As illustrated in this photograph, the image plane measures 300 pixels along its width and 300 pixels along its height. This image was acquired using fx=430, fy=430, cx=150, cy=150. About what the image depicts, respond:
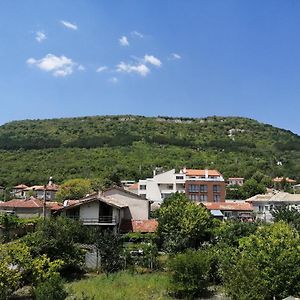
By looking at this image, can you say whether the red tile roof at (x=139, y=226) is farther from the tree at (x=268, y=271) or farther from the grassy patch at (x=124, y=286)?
the tree at (x=268, y=271)

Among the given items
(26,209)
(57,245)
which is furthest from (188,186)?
(57,245)

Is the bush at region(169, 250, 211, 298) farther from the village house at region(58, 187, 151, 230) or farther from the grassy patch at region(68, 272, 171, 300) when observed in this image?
the village house at region(58, 187, 151, 230)

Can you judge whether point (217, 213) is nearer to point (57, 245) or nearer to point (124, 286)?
point (57, 245)

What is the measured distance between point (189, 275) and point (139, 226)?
15.6 m

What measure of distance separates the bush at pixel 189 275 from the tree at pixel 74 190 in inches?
2010

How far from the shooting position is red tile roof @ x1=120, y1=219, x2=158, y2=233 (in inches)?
1437

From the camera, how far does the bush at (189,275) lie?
21688 mm

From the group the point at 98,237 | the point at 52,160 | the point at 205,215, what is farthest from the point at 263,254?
the point at 52,160

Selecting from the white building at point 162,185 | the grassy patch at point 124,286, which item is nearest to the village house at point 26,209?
the grassy patch at point 124,286

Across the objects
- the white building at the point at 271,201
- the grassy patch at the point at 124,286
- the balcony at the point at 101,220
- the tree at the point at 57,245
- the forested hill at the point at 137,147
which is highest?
the forested hill at the point at 137,147

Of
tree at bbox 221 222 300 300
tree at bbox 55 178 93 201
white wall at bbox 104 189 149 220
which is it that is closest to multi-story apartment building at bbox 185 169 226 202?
tree at bbox 55 178 93 201

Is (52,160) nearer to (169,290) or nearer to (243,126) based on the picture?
(243,126)

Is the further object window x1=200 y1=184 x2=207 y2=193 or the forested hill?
the forested hill

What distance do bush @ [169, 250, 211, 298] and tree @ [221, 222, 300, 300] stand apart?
1.41m
